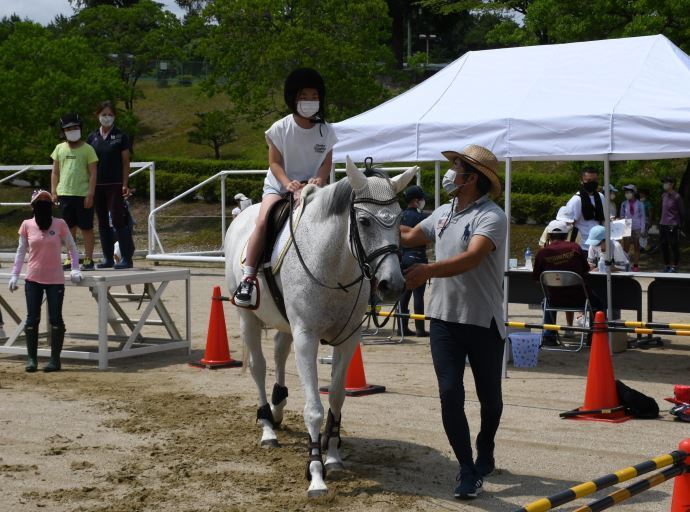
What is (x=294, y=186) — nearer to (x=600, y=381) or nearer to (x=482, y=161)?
(x=482, y=161)

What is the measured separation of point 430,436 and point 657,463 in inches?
150

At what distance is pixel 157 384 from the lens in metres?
10.2

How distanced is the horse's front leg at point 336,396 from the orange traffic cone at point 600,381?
2530 mm

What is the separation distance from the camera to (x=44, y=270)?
1059cm

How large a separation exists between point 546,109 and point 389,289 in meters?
5.61

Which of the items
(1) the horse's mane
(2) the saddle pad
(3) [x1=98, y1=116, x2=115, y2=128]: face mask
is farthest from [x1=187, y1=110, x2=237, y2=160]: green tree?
(1) the horse's mane

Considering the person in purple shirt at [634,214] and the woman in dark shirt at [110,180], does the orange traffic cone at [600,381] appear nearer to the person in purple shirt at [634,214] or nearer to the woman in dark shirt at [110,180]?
the woman in dark shirt at [110,180]

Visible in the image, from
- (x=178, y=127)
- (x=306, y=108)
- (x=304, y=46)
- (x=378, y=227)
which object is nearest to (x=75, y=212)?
(x=306, y=108)

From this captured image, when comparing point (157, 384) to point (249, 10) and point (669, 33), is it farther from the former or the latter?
point (249, 10)

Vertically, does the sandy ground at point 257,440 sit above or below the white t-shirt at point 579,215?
below

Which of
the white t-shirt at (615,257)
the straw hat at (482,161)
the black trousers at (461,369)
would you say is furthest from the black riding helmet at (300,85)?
the white t-shirt at (615,257)

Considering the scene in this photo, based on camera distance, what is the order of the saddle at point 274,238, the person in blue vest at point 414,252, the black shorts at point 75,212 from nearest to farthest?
the saddle at point 274,238 < the black shorts at point 75,212 < the person in blue vest at point 414,252

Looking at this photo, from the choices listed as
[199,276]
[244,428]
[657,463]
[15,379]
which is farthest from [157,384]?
[199,276]

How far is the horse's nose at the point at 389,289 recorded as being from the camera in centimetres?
550
